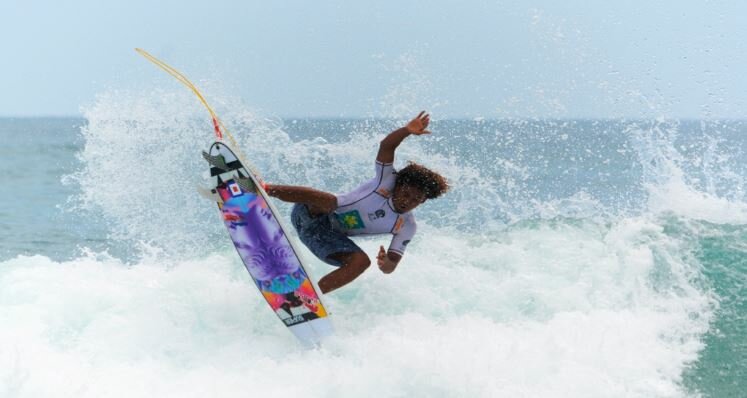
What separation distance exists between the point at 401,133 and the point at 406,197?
0.51 m

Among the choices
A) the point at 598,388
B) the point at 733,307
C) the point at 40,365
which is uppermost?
the point at 733,307

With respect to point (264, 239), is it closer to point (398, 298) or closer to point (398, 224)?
point (398, 224)

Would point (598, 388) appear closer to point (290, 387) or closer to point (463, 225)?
point (290, 387)

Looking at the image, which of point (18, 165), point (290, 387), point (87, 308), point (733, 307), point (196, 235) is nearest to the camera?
point (290, 387)

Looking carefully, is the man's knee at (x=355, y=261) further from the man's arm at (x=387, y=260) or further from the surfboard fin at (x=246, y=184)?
the surfboard fin at (x=246, y=184)

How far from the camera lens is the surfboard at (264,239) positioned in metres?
5.39

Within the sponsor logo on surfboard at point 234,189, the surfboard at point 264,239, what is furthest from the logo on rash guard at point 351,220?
the sponsor logo on surfboard at point 234,189

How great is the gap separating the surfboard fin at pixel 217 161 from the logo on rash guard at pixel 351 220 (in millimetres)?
915

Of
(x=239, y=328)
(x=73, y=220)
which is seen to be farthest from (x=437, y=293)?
(x=73, y=220)

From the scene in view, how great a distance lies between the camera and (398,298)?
6.13m

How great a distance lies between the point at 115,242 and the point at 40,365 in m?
7.41

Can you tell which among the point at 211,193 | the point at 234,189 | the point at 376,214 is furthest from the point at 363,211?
the point at 211,193

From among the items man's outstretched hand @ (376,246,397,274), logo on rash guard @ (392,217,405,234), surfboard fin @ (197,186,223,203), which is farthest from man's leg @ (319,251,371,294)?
surfboard fin @ (197,186,223,203)

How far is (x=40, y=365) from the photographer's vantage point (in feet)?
15.4
